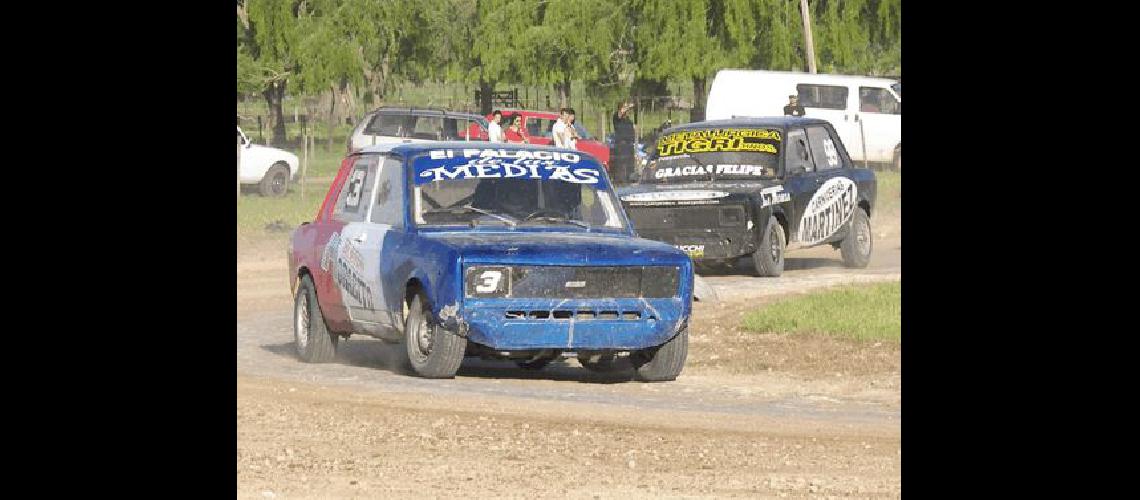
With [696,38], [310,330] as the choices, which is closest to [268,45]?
[696,38]

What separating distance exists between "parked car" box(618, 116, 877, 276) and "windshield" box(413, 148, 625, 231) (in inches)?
232

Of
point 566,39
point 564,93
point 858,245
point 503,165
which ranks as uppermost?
point 566,39

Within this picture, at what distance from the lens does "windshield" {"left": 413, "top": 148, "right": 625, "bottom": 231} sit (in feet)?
39.5

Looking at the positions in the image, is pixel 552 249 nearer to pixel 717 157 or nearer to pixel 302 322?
pixel 302 322

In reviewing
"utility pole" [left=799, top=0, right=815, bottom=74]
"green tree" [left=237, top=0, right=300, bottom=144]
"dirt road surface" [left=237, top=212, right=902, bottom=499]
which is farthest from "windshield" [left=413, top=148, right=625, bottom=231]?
"green tree" [left=237, top=0, right=300, bottom=144]

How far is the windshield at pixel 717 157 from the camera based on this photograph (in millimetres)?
19203

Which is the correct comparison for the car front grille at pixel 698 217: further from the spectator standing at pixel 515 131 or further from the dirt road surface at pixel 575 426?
the spectator standing at pixel 515 131

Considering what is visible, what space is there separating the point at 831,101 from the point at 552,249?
87.5 ft

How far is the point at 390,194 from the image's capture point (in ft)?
40.9

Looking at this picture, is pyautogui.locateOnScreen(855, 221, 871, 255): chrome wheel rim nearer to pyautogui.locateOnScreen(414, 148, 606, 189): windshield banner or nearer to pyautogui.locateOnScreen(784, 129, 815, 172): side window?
pyautogui.locateOnScreen(784, 129, 815, 172): side window

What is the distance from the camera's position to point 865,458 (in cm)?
1002
